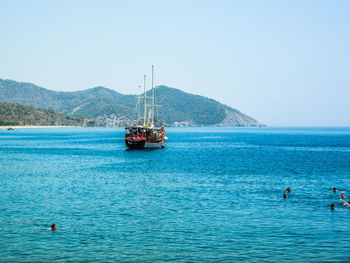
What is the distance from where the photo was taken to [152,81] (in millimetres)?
115375

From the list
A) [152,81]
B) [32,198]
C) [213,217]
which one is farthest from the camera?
[152,81]

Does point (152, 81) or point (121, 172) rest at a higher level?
point (152, 81)

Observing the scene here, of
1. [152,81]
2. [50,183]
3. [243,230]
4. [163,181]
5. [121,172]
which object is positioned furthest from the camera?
[152,81]

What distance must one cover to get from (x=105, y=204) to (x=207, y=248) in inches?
565

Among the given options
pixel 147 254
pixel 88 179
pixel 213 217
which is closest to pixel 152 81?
pixel 88 179

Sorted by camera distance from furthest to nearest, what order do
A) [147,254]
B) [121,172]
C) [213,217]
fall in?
[121,172] < [213,217] < [147,254]

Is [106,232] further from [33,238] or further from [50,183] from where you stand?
[50,183]

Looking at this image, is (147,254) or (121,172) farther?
(121,172)

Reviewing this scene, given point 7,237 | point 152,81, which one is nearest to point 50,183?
point 7,237

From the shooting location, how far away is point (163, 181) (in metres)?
50.3

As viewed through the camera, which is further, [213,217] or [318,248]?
[213,217]

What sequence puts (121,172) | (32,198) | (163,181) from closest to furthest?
1. (32,198)
2. (163,181)
3. (121,172)

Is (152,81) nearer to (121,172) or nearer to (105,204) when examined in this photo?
(121,172)

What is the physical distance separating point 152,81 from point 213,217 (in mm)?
88662
